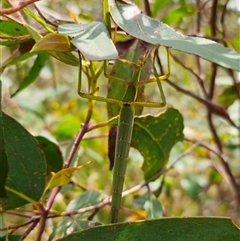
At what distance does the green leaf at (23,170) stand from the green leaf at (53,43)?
16 centimetres

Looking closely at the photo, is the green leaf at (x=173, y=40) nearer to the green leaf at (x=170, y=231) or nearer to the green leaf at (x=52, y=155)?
the green leaf at (x=170, y=231)

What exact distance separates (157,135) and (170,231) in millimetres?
303

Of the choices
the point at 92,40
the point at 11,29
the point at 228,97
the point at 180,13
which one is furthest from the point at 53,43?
the point at 228,97

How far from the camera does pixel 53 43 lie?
0.47m

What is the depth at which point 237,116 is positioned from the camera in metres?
1.51

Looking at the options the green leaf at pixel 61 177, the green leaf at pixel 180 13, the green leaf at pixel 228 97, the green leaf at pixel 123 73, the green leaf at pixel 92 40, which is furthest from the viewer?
the green leaf at pixel 228 97

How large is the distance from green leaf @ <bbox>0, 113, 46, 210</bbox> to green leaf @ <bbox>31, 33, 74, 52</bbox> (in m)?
0.16

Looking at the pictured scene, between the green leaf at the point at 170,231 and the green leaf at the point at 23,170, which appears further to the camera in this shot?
the green leaf at the point at 23,170

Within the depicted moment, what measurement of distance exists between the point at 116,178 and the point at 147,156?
219mm

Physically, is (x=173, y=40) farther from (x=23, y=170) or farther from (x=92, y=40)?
(x=23, y=170)

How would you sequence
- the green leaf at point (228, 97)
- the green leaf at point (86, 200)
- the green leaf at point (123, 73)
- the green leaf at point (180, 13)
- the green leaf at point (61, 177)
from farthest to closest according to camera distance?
the green leaf at point (228, 97) < the green leaf at point (180, 13) < the green leaf at point (86, 200) < the green leaf at point (123, 73) < the green leaf at point (61, 177)

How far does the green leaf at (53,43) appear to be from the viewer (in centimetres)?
46

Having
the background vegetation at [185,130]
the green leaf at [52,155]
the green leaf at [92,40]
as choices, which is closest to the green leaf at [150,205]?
the background vegetation at [185,130]

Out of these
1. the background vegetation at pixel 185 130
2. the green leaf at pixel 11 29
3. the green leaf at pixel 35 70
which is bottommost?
the background vegetation at pixel 185 130
